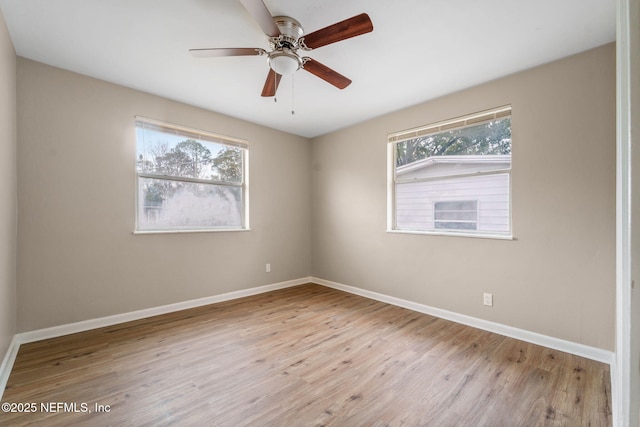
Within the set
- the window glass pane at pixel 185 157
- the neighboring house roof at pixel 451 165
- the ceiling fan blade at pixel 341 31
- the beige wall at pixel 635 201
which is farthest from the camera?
the window glass pane at pixel 185 157

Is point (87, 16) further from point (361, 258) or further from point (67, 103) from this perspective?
point (361, 258)

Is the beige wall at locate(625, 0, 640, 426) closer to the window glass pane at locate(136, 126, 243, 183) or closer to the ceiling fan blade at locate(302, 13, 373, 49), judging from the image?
the ceiling fan blade at locate(302, 13, 373, 49)

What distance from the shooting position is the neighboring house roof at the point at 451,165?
2854 millimetres

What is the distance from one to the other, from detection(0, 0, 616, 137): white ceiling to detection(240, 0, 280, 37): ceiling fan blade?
19 cm

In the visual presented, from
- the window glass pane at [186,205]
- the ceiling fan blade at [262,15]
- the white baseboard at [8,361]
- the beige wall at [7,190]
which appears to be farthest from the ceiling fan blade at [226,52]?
the white baseboard at [8,361]

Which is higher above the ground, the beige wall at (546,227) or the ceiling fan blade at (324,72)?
the ceiling fan blade at (324,72)

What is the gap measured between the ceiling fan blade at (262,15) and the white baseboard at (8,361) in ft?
9.47

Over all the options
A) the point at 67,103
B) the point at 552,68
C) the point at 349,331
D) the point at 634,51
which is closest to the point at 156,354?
the point at 349,331

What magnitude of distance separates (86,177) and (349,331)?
305cm

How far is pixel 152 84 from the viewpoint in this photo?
116 inches

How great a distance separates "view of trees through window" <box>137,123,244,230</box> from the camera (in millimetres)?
3197

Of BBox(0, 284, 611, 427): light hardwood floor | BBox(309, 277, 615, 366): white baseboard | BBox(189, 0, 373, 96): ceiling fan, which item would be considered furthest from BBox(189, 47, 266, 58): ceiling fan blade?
BBox(309, 277, 615, 366): white baseboard

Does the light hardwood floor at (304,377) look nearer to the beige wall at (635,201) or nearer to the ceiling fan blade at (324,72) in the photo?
the beige wall at (635,201)

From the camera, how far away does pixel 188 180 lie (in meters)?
3.49
